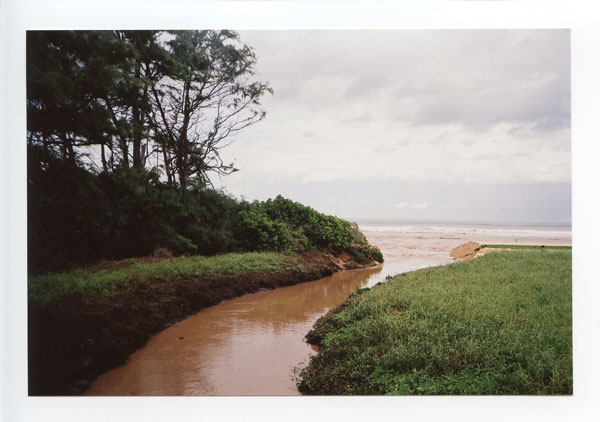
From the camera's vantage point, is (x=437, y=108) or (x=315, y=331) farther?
(x=315, y=331)

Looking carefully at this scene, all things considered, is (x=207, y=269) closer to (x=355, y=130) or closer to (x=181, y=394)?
(x=181, y=394)

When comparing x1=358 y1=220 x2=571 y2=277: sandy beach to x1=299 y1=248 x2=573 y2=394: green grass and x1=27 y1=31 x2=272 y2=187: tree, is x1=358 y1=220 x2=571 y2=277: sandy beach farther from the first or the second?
x1=27 y1=31 x2=272 y2=187: tree

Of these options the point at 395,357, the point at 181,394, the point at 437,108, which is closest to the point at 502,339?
the point at 395,357

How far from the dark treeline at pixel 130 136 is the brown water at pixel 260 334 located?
854 millimetres

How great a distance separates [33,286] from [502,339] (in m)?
3.92

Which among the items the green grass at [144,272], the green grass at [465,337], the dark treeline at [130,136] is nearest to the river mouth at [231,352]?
the green grass at [465,337]

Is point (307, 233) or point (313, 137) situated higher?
point (313, 137)

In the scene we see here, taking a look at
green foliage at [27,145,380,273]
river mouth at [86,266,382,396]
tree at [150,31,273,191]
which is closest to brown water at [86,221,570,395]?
river mouth at [86,266,382,396]

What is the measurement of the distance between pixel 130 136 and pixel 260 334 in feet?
7.32

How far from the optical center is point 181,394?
10.7 ft

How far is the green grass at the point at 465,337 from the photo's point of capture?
3018 mm

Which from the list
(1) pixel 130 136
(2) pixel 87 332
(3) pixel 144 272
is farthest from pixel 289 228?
(2) pixel 87 332

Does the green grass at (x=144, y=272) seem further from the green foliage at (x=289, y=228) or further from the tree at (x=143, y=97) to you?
the tree at (x=143, y=97)

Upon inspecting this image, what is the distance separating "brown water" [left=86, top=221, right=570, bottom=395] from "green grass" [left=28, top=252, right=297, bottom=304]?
0.40 m
